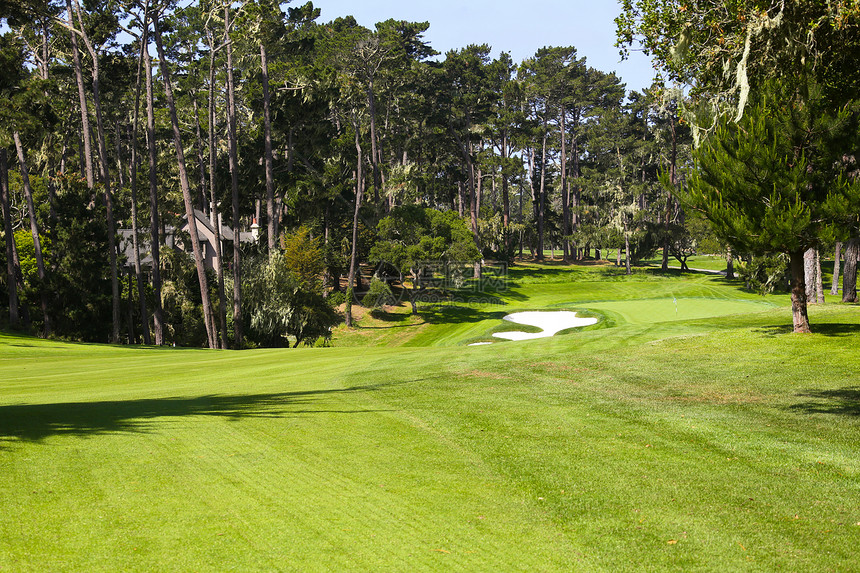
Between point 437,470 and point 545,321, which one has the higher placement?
point 437,470

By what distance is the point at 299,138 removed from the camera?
49.2m

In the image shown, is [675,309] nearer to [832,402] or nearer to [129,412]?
[832,402]

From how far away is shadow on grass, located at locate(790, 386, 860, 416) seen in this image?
11352 millimetres

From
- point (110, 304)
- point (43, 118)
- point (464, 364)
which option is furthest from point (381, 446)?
point (110, 304)

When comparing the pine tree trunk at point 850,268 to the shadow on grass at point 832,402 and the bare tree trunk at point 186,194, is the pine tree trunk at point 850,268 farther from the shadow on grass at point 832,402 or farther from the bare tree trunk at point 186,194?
the bare tree trunk at point 186,194

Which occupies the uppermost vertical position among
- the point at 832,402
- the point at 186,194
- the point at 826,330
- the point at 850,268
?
the point at 186,194

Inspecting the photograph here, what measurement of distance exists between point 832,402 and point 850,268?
2313 cm

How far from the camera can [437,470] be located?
299 inches

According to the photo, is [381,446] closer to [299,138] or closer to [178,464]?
[178,464]

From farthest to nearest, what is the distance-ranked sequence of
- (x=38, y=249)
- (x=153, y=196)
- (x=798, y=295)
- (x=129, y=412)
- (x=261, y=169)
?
Answer: (x=261, y=169) < (x=38, y=249) < (x=153, y=196) < (x=798, y=295) < (x=129, y=412)

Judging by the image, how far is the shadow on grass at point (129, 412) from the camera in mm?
8453

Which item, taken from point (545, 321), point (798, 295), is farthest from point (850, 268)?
point (798, 295)

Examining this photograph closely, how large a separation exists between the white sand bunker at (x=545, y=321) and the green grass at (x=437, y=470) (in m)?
17.6

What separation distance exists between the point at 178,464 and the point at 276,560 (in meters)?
2.71
